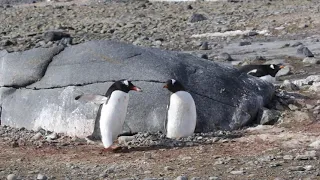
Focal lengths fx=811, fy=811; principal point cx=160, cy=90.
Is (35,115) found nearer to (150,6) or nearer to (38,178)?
(38,178)

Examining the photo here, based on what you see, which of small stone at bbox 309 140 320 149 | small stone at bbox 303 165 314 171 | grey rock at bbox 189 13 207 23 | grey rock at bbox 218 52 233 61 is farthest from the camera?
grey rock at bbox 189 13 207 23

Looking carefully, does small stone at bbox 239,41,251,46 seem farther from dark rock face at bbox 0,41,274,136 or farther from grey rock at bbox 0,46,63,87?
grey rock at bbox 0,46,63,87

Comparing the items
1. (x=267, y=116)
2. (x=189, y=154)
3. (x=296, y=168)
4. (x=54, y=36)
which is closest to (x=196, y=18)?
(x=54, y=36)

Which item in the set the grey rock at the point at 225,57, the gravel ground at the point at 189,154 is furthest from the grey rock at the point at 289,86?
the grey rock at the point at 225,57

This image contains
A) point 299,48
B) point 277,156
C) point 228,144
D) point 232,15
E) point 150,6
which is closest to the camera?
point 277,156

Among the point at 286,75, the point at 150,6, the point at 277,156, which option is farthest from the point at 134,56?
the point at 150,6

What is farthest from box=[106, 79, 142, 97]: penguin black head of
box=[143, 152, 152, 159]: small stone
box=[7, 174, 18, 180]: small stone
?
box=[7, 174, 18, 180]: small stone

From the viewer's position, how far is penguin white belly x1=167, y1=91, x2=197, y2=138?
7.70 meters

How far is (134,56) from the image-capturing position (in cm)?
845

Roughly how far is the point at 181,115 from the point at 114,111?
0.65m

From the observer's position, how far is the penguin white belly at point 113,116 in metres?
7.51

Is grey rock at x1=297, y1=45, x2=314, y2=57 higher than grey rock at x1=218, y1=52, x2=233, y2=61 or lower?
higher

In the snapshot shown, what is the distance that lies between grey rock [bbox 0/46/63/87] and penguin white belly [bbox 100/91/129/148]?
1.37 m

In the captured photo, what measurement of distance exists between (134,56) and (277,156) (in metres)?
2.32
